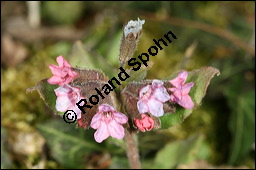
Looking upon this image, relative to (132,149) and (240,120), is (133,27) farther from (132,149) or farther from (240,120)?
(240,120)

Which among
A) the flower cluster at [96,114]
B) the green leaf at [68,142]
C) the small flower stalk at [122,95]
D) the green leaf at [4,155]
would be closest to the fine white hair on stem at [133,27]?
the small flower stalk at [122,95]

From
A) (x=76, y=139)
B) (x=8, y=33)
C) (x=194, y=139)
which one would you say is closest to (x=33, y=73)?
(x=8, y=33)

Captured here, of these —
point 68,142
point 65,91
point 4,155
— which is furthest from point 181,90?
point 4,155

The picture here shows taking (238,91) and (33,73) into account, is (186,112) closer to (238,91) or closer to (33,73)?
(238,91)

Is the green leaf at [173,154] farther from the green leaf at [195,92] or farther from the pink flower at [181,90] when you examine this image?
the pink flower at [181,90]

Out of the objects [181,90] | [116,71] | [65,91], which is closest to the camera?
[65,91]

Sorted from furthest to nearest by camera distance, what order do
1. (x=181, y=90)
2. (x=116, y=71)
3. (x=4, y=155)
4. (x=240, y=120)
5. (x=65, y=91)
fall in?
(x=240, y=120) → (x=4, y=155) → (x=116, y=71) → (x=181, y=90) → (x=65, y=91)
